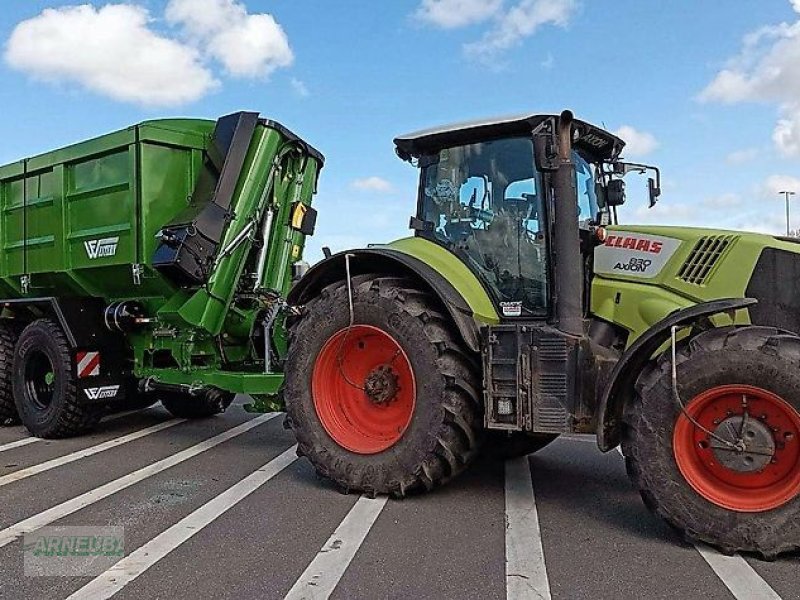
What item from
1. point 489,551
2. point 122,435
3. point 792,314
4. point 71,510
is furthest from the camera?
point 122,435

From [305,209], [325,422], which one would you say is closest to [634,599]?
[325,422]

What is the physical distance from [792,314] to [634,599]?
2.01 metres

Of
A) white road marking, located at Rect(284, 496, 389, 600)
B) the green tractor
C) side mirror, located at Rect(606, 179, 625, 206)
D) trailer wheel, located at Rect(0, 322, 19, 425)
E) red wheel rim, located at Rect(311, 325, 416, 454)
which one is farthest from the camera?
trailer wheel, located at Rect(0, 322, 19, 425)

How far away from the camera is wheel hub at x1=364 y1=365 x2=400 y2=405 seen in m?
5.09

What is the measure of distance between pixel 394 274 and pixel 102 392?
11.9ft

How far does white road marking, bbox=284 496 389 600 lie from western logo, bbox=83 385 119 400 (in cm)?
345

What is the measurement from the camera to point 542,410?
4430mm

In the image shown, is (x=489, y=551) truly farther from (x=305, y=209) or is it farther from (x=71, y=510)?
(x=305, y=209)

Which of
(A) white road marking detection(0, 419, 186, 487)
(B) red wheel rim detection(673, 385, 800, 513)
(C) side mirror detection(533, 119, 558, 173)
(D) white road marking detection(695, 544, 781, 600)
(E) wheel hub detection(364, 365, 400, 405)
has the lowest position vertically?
(D) white road marking detection(695, 544, 781, 600)

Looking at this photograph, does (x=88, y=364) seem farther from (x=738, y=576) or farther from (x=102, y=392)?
(x=738, y=576)

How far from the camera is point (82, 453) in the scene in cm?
650

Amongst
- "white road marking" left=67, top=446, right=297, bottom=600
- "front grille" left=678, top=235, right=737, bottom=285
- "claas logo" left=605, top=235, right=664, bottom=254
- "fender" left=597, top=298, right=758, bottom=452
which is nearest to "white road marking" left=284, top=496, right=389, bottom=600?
"white road marking" left=67, top=446, right=297, bottom=600

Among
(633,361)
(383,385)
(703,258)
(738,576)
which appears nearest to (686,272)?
(703,258)

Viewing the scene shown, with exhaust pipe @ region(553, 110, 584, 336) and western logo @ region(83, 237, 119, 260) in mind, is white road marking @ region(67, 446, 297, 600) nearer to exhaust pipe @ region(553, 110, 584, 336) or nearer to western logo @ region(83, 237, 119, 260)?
exhaust pipe @ region(553, 110, 584, 336)
